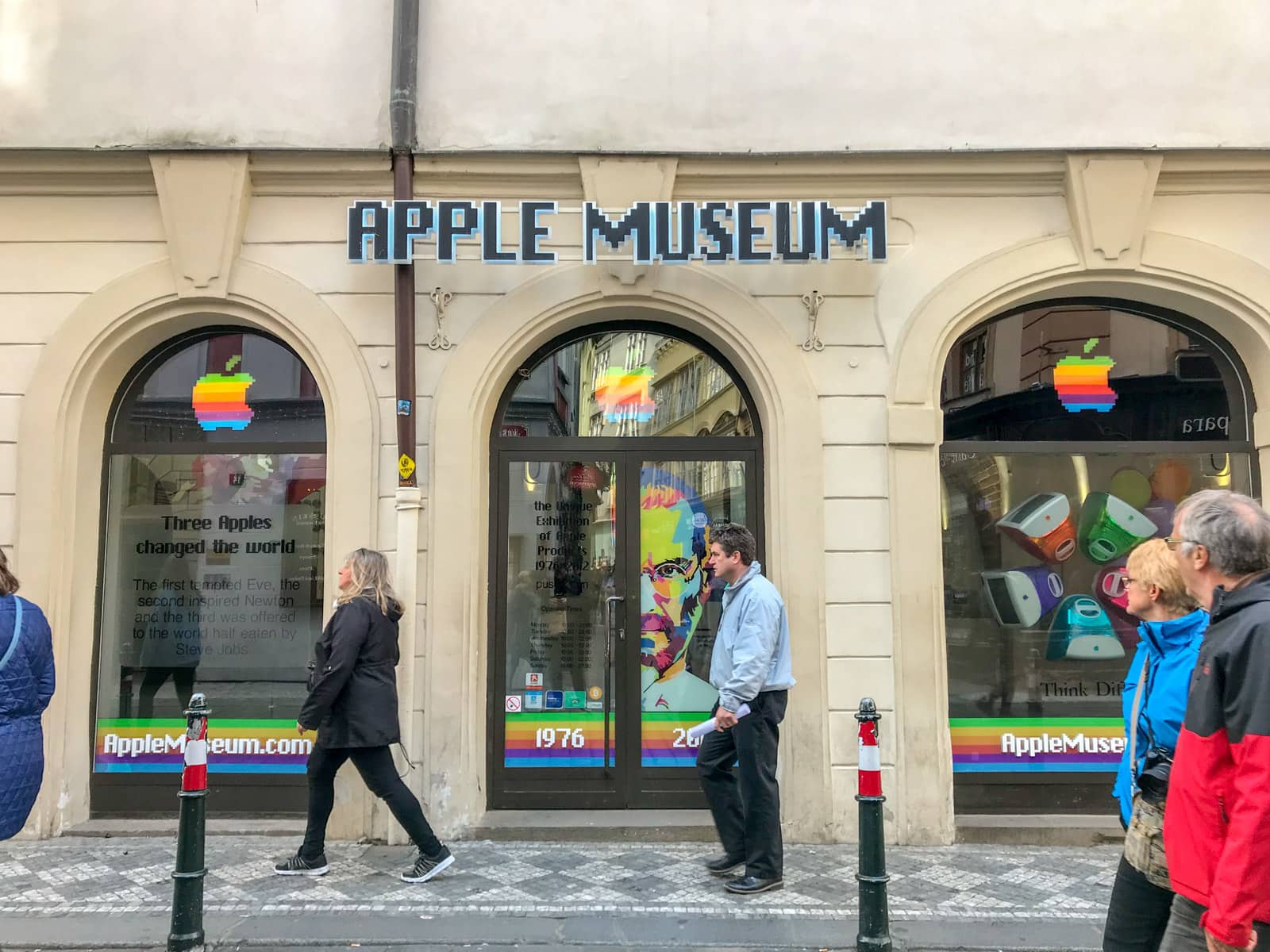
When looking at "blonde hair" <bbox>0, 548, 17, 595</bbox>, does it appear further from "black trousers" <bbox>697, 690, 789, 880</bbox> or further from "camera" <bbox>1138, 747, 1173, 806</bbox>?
"camera" <bbox>1138, 747, 1173, 806</bbox>

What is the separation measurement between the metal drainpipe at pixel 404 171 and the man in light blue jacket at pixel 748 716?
7.22 ft

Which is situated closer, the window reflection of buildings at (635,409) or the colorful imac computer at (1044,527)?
the colorful imac computer at (1044,527)

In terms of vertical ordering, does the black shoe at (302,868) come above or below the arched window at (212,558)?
below

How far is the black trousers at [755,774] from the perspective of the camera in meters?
4.64

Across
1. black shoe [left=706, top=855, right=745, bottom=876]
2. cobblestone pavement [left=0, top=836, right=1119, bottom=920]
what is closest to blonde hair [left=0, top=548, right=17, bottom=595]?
cobblestone pavement [left=0, top=836, right=1119, bottom=920]

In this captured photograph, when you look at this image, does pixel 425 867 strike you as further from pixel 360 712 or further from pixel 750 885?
pixel 750 885

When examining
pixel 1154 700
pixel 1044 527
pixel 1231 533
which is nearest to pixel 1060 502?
pixel 1044 527

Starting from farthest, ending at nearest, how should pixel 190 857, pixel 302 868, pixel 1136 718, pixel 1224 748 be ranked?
pixel 302 868, pixel 190 857, pixel 1136 718, pixel 1224 748

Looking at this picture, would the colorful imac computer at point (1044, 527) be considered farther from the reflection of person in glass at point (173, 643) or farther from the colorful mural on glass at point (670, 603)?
the reflection of person in glass at point (173, 643)

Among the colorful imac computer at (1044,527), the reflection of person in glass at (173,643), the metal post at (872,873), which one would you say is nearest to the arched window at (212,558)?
the reflection of person in glass at (173,643)

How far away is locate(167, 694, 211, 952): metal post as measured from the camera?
3.81 m

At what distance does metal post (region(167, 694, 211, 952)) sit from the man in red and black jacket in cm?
353

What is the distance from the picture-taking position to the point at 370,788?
15.8ft

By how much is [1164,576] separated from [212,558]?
225 inches
